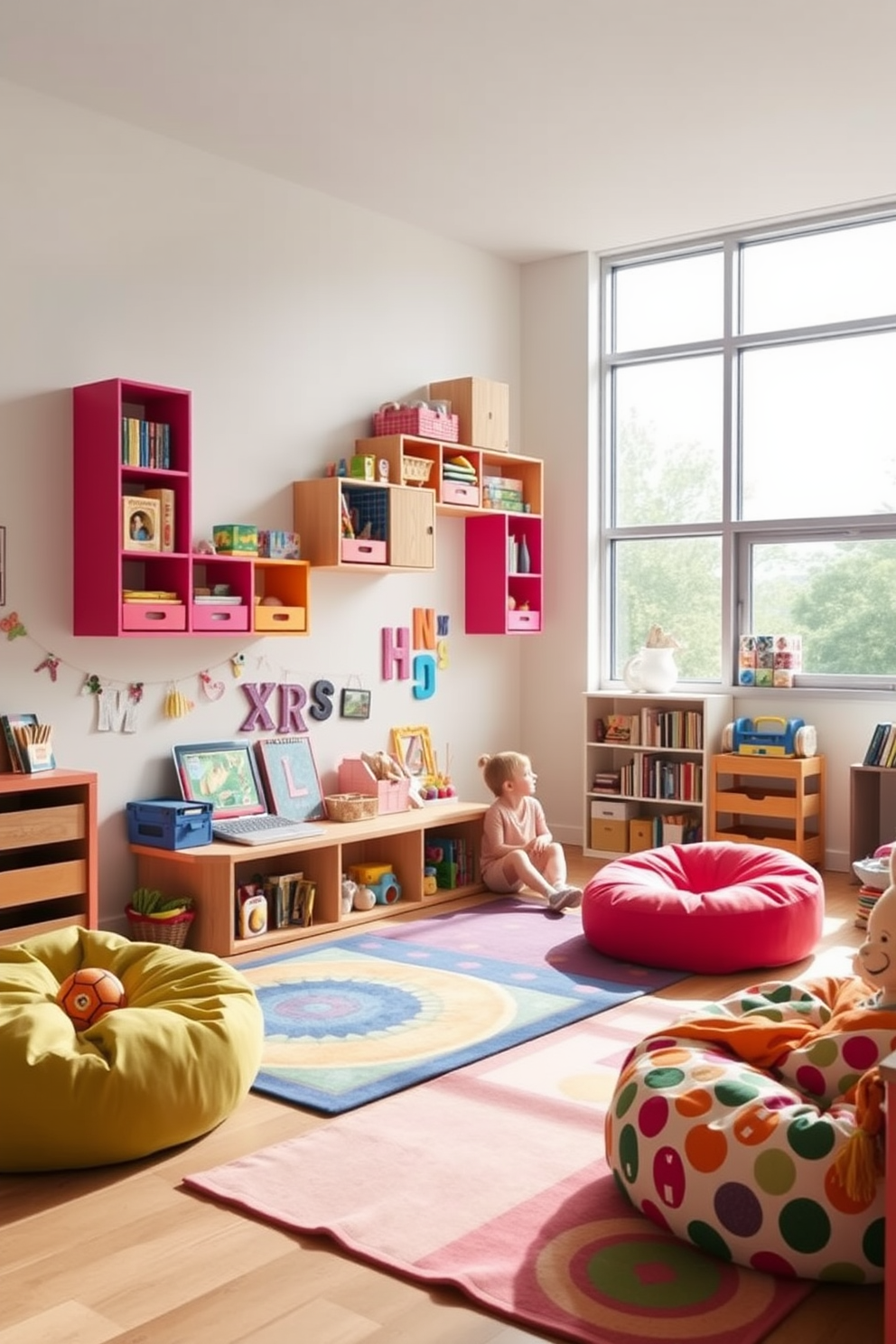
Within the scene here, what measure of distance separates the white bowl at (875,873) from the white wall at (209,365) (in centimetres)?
227

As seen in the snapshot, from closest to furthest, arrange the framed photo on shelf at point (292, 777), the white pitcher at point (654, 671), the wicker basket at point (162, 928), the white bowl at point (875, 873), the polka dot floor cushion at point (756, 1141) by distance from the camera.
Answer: the polka dot floor cushion at point (756, 1141) < the wicker basket at point (162, 928) < the white bowl at point (875, 873) < the framed photo on shelf at point (292, 777) < the white pitcher at point (654, 671)

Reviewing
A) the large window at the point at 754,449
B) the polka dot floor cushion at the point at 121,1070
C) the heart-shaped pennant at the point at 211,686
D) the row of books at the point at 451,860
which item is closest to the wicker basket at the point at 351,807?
the row of books at the point at 451,860

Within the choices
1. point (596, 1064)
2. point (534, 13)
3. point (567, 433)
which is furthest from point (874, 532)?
point (596, 1064)

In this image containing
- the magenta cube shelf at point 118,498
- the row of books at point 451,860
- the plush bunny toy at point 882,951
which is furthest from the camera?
the row of books at point 451,860

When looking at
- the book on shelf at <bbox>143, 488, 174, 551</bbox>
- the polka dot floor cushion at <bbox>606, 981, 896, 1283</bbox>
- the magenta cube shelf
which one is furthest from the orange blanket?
the book on shelf at <bbox>143, 488, 174, 551</bbox>

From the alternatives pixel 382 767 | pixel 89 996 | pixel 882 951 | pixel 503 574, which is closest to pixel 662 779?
pixel 503 574

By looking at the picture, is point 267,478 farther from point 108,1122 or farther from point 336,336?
point 108,1122

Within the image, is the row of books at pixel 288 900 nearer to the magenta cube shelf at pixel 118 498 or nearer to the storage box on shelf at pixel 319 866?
the storage box on shelf at pixel 319 866

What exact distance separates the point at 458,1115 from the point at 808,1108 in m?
1.02

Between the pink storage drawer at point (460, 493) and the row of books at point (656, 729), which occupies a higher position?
the pink storage drawer at point (460, 493)

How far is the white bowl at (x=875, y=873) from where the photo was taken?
16.1 ft

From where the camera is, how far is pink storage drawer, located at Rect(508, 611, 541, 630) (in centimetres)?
665

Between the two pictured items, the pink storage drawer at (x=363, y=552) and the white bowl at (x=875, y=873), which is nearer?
the white bowl at (x=875, y=873)

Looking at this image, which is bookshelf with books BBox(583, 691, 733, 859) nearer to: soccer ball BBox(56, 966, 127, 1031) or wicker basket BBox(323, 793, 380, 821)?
wicker basket BBox(323, 793, 380, 821)
